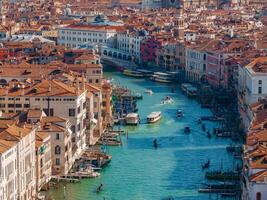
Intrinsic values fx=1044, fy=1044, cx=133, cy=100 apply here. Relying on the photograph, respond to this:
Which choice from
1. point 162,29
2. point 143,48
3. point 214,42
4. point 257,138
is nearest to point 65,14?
point 162,29

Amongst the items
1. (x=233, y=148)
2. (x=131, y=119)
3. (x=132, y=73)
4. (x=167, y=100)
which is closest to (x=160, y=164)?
(x=233, y=148)

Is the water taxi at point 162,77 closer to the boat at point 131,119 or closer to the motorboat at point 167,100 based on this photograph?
the motorboat at point 167,100

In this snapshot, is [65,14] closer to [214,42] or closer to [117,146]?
[214,42]

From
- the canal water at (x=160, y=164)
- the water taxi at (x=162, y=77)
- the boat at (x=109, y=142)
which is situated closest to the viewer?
the canal water at (x=160, y=164)

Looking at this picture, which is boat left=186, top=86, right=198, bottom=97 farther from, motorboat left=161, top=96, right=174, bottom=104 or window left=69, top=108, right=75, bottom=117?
window left=69, top=108, right=75, bottom=117

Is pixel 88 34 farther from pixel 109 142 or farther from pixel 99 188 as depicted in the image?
pixel 99 188

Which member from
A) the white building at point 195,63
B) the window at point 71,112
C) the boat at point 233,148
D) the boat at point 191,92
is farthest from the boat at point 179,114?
the white building at point 195,63

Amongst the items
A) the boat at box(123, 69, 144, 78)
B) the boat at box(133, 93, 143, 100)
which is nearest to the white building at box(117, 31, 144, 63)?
the boat at box(123, 69, 144, 78)

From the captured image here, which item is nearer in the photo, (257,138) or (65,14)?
(257,138)
